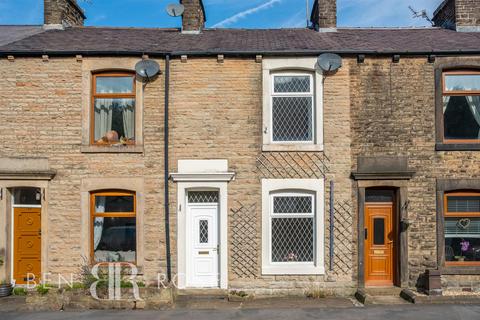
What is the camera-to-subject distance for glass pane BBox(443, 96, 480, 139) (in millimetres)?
11203

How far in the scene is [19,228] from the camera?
441 inches

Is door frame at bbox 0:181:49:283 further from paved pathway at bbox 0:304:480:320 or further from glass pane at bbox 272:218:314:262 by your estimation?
glass pane at bbox 272:218:314:262

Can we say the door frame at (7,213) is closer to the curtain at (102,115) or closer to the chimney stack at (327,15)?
the curtain at (102,115)

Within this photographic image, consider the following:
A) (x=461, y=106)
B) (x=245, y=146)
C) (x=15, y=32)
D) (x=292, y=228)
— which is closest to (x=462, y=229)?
(x=461, y=106)

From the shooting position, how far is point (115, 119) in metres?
11.4

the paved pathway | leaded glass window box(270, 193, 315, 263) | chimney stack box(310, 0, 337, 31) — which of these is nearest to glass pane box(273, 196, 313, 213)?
leaded glass window box(270, 193, 315, 263)

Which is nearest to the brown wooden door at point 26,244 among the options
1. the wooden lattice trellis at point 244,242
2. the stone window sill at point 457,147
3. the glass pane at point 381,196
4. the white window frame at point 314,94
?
the wooden lattice trellis at point 244,242

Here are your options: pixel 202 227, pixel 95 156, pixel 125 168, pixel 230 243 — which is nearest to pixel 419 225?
pixel 230 243

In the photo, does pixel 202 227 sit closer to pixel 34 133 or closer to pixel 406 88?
pixel 34 133

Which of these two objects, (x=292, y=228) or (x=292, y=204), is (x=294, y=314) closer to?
(x=292, y=228)

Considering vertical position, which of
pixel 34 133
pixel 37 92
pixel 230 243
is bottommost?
pixel 230 243

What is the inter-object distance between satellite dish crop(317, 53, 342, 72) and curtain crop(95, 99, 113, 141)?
553 centimetres

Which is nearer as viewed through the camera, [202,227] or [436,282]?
[436,282]

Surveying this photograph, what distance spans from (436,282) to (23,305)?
9650mm
